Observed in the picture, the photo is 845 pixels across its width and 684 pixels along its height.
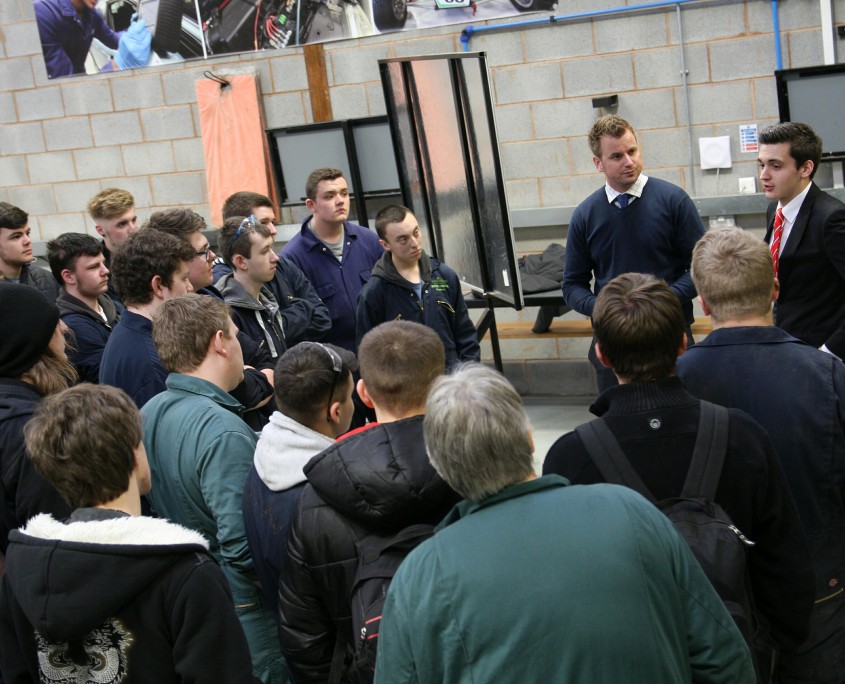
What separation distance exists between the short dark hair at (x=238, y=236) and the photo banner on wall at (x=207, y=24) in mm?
2988

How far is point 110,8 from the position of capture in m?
6.85

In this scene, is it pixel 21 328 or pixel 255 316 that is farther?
pixel 255 316

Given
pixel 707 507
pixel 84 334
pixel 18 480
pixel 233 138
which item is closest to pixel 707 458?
pixel 707 507

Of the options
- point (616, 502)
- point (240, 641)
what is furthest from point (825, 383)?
point (240, 641)

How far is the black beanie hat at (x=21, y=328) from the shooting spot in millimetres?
2113

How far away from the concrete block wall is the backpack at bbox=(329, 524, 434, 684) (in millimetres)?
4361

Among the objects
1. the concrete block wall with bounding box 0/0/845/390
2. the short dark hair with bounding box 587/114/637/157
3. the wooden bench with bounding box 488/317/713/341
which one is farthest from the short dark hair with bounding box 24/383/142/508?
the concrete block wall with bounding box 0/0/845/390

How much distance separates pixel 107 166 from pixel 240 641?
6.29 metres

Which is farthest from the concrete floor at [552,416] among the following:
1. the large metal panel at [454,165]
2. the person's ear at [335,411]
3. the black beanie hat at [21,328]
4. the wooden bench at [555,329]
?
the black beanie hat at [21,328]

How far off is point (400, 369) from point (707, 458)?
0.57m

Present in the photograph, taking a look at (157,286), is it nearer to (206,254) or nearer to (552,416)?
(206,254)

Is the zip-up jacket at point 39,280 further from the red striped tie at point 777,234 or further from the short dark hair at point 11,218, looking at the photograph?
the red striped tie at point 777,234

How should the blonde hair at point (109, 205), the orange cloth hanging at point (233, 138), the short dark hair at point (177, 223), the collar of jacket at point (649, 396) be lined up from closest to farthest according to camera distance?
the collar of jacket at point (649, 396) < the short dark hair at point (177, 223) < the blonde hair at point (109, 205) < the orange cloth hanging at point (233, 138)

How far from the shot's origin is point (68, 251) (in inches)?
133
